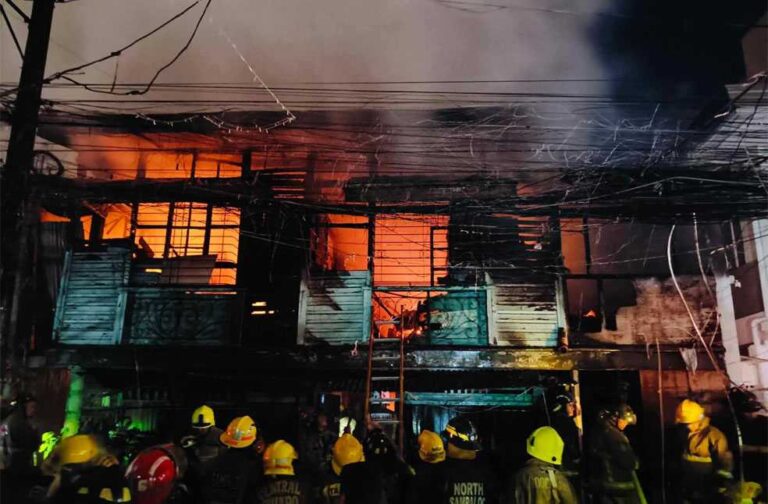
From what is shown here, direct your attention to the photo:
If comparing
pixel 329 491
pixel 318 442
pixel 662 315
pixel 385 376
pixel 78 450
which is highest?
pixel 662 315

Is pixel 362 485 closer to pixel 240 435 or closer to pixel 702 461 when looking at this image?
pixel 240 435

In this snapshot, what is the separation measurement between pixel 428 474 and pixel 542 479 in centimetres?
119

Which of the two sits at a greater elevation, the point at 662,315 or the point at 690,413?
the point at 662,315

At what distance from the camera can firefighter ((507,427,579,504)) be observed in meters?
4.69

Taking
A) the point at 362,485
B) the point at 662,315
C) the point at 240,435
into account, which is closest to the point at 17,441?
the point at 240,435

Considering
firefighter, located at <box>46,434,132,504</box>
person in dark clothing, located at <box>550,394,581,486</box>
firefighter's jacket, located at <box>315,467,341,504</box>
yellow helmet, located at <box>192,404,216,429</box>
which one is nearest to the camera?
firefighter, located at <box>46,434,132,504</box>

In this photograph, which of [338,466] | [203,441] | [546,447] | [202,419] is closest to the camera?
[546,447]

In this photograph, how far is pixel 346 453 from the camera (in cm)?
561

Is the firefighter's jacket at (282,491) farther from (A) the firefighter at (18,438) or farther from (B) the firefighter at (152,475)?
(A) the firefighter at (18,438)

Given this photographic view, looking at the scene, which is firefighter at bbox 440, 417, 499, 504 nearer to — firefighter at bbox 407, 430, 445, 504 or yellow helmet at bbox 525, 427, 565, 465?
firefighter at bbox 407, 430, 445, 504

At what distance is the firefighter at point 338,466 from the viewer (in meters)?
5.52

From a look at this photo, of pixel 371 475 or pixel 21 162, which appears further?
pixel 21 162

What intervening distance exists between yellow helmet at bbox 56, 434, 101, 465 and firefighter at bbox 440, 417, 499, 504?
11.5ft

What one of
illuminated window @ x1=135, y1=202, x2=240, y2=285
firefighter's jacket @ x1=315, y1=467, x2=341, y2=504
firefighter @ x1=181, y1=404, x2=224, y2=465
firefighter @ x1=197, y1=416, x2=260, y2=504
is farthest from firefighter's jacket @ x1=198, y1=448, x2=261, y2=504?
illuminated window @ x1=135, y1=202, x2=240, y2=285
